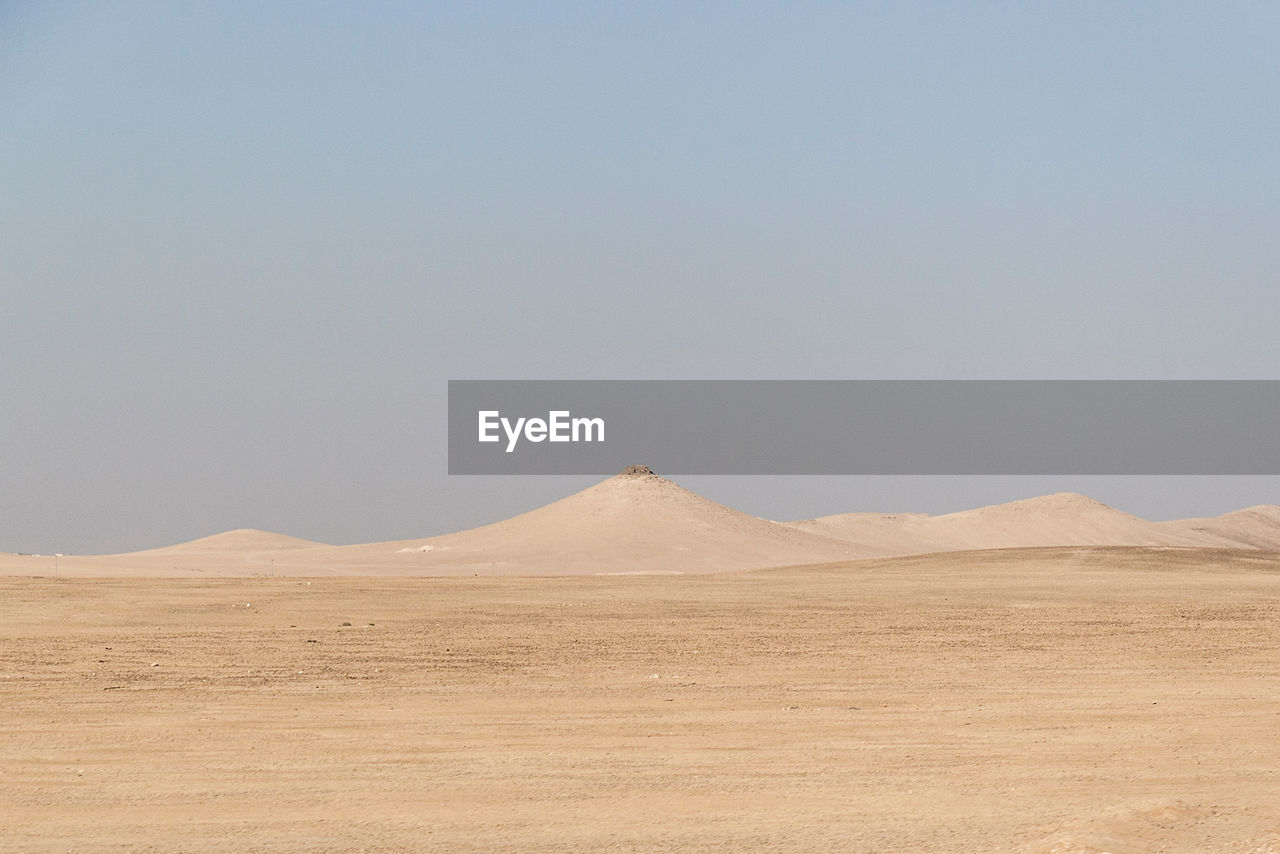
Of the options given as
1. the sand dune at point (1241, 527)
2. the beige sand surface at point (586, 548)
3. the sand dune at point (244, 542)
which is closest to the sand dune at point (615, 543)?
the beige sand surface at point (586, 548)

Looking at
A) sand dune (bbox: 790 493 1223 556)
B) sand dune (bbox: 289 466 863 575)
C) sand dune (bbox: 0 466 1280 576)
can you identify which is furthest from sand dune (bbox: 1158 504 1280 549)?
sand dune (bbox: 289 466 863 575)

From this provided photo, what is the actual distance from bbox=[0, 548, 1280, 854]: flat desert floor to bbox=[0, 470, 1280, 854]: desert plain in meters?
0.05

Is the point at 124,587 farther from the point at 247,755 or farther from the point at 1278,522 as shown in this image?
the point at 1278,522

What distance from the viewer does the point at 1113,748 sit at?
12117 mm

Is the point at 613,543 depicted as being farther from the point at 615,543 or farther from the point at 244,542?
the point at 244,542

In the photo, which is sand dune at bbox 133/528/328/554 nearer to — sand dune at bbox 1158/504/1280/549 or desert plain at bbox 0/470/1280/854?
desert plain at bbox 0/470/1280/854

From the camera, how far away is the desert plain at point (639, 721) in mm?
9227

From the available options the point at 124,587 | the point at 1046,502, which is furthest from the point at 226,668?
the point at 1046,502

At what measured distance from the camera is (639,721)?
1370 centimetres

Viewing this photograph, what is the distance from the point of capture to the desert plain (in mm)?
9227

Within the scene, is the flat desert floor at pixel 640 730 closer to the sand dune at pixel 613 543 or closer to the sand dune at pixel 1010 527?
the sand dune at pixel 613 543

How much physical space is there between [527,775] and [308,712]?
4103mm

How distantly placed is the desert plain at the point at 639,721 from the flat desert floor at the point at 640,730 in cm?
5

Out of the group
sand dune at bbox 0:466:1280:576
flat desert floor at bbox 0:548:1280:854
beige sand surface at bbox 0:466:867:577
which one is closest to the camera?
flat desert floor at bbox 0:548:1280:854
